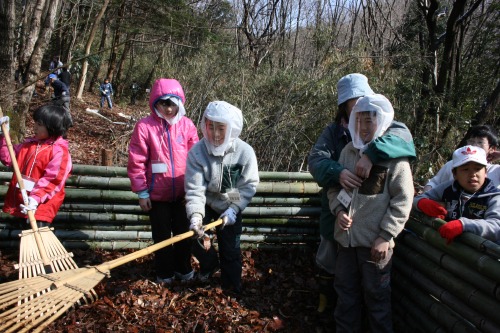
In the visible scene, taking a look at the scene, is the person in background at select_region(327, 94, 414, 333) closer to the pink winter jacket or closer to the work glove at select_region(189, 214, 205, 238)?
the work glove at select_region(189, 214, 205, 238)

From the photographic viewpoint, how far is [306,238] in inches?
180

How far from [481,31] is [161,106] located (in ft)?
45.4

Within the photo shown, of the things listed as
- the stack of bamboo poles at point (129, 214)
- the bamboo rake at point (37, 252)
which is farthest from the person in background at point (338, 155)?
the bamboo rake at point (37, 252)

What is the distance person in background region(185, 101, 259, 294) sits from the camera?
327cm

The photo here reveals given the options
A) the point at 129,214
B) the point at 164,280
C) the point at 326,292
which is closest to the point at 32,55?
the point at 129,214

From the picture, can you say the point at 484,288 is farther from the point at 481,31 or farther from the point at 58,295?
the point at 481,31

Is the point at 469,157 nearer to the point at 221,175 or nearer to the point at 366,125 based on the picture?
the point at 366,125

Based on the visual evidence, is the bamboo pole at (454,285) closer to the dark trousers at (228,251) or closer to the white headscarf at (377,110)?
the white headscarf at (377,110)

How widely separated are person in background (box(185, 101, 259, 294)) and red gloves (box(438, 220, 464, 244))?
1.43 m

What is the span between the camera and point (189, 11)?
65.7 ft

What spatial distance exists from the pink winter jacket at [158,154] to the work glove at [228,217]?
0.55 m

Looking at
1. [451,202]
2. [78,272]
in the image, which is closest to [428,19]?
[451,202]

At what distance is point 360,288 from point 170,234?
159 centimetres

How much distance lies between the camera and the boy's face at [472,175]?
A: 2895 mm
